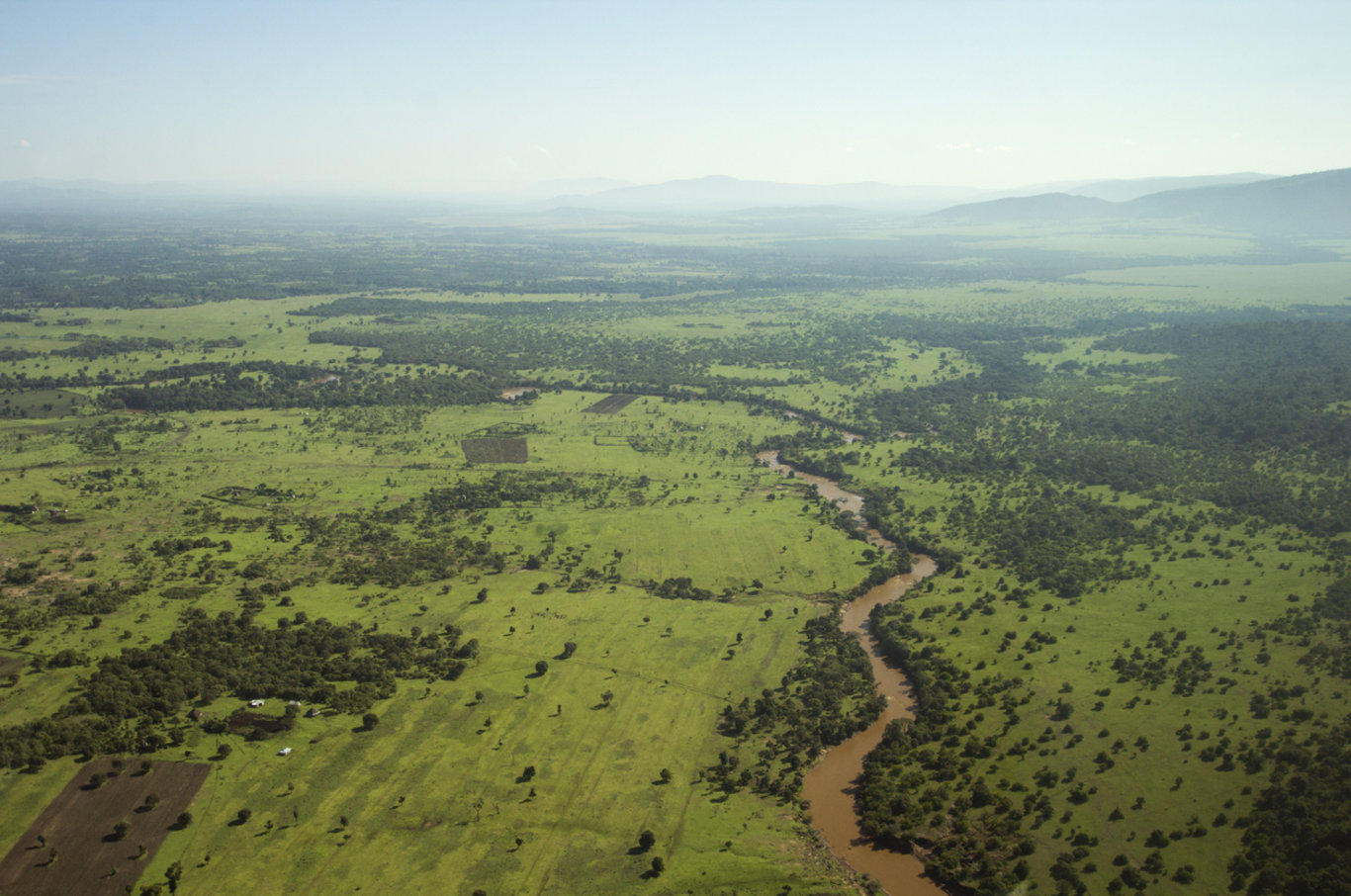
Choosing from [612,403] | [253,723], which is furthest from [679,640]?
[612,403]

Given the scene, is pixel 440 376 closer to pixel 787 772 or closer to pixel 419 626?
pixel 419 626

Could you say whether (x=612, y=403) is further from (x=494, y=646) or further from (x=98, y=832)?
(x=98, y=832)

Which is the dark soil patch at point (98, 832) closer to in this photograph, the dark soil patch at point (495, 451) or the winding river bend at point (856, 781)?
the winding river bend at point (856, 781)

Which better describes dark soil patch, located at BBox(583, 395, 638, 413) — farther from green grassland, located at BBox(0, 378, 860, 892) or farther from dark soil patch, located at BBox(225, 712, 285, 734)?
dark soil patch, located at BBox(225, 712, 285, 734)

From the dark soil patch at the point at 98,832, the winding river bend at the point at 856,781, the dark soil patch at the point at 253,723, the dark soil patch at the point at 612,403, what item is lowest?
the winding river bend at the point at 856,781

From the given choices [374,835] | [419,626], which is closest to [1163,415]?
[419,626]

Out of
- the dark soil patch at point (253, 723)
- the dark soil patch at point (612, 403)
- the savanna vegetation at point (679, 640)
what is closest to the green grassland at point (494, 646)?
the savanna vegetation at point (679, 640)
